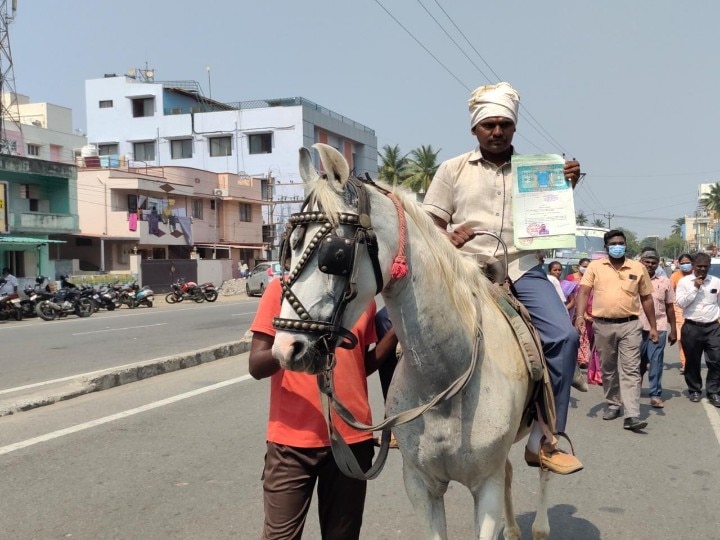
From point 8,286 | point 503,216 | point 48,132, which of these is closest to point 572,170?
point 503,216

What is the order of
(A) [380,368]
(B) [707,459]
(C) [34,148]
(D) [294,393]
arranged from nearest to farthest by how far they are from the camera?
1. (D) [294,393]
2. (A) [380,368]
3. (B) [707,459]
4. (C) [34,148]

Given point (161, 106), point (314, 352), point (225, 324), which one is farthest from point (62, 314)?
point (161, 106)

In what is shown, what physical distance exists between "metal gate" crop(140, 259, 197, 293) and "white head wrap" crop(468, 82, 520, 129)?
3087 cm

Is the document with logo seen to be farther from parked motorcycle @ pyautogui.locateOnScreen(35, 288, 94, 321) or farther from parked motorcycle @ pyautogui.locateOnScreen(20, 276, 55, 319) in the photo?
parked motorcycle @ pyautogui.locateOnScreen(20, 276, 55, 319)

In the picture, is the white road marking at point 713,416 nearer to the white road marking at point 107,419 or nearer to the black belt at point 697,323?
the black belt at point 697,323

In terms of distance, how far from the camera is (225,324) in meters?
17.2

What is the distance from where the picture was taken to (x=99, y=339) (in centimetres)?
1420

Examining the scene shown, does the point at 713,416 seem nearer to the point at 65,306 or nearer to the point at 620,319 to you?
the point at 620,319

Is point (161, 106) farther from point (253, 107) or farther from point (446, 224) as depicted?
point (446, 224)

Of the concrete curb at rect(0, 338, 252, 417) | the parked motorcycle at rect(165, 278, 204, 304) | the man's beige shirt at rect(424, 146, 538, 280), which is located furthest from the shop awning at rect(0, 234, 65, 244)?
the man's beige shirt at rect(424, 146, 538, 280)

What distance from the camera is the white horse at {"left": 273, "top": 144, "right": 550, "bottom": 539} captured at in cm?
207

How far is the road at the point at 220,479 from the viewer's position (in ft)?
13.7

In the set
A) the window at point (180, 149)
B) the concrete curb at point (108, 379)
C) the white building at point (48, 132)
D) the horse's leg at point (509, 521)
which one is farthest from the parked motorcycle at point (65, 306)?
the window at point (180, 149)

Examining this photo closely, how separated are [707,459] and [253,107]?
52659mm
